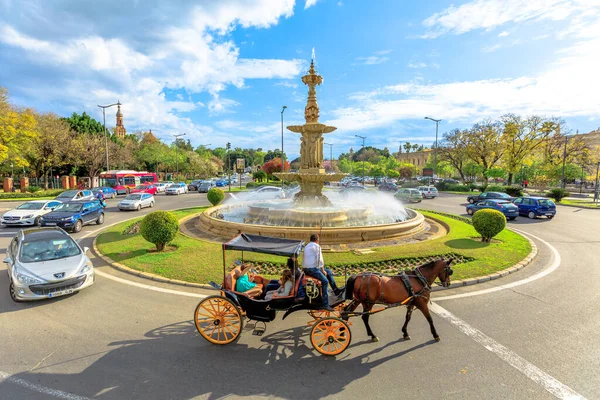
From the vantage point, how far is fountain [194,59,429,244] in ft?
41.8

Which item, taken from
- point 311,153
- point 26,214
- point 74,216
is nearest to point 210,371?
point 311,153

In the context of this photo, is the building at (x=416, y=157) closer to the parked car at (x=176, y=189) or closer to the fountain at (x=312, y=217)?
the parked car at (x=176, y=189)

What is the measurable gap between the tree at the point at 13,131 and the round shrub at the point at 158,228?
29245 mm

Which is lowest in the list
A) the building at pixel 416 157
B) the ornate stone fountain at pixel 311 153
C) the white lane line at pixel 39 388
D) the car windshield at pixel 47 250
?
the white lane line at pixel 39 388

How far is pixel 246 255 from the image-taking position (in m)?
10.9

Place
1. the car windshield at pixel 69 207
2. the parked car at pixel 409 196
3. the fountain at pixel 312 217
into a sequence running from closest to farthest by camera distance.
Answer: the fountain at pixel 312 217 < the car windshield at pixel 69 207 < the parked car at pixel 409 196

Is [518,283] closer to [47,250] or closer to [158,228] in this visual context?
[158,228]

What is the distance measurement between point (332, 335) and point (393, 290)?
4.64 ft

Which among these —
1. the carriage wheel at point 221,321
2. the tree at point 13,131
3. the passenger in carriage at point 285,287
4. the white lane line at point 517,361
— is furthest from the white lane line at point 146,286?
the tree at point 13,131

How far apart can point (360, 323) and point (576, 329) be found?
14.4 feet

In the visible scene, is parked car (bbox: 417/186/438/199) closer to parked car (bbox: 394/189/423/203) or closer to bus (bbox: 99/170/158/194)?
parked car (bbox: 394/189/423/203)

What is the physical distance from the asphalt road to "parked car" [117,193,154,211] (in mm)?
17265

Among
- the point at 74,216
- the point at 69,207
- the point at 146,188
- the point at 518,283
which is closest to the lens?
the point at 518,283

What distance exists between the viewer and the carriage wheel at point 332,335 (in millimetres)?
5547
